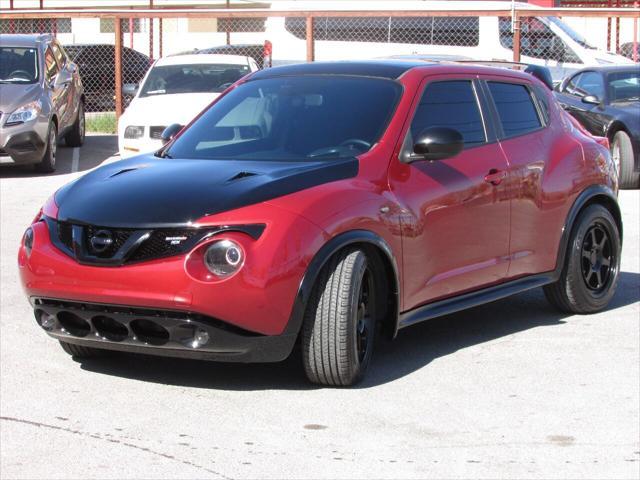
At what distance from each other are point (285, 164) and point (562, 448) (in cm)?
207

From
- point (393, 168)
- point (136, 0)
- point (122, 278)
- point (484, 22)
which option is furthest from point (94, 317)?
point (136, 0)

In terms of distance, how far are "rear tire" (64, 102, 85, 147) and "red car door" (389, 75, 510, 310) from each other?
12.5m

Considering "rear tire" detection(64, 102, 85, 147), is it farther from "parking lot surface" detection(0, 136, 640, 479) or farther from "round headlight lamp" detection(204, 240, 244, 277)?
"round headlight lamp" detection(204, 240, 244, 277)

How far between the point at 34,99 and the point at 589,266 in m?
9.77

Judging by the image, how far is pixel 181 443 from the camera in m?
5.30

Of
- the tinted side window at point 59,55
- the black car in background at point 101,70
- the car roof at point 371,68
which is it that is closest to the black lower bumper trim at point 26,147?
the tinted side window at point 59,55

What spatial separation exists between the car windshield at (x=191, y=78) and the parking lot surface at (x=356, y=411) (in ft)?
27.5

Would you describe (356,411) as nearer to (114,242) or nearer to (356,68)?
(114,242)

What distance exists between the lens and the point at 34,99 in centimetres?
1602

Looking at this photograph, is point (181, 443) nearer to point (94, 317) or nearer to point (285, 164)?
point (94, 317)

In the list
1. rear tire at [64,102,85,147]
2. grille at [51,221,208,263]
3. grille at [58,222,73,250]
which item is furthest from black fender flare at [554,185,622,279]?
rear tire at [64,102,85,147]

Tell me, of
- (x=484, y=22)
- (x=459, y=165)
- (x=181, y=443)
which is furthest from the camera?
(x=484, y=22)

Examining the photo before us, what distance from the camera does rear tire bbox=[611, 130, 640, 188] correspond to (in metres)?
15.3

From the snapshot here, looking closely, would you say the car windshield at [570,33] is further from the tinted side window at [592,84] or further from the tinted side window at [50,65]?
the tinted side window at [50,65]
